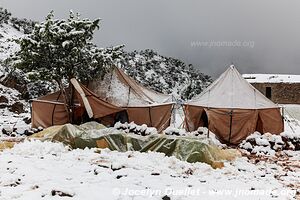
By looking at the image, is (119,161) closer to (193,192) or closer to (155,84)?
(193,192)

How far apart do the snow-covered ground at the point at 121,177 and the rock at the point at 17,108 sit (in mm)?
16246

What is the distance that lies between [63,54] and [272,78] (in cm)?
2139

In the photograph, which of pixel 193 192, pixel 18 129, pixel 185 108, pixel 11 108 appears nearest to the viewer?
pixel 193 192

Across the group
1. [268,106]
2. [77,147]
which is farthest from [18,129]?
[268,106]

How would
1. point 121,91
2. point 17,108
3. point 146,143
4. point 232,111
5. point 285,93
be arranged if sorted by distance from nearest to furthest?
point 146,143 → point 232,111 → point 121,91 → point 17,108 → point 285,93

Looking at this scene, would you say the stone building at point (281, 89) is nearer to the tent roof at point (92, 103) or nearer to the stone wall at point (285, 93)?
the stone wall at point (285, 93)

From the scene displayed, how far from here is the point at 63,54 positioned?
16828 mm

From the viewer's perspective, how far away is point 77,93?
16.6 m

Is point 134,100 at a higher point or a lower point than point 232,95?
lower

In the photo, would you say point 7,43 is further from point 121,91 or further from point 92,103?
point 92,103

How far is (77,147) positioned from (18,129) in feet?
21.4

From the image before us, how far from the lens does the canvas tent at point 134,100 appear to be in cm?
1684

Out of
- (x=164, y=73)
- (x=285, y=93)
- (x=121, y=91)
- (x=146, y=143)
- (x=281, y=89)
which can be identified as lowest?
(x=146, y=143)

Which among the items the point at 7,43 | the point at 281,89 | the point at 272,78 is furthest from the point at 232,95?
the point at 7,43
